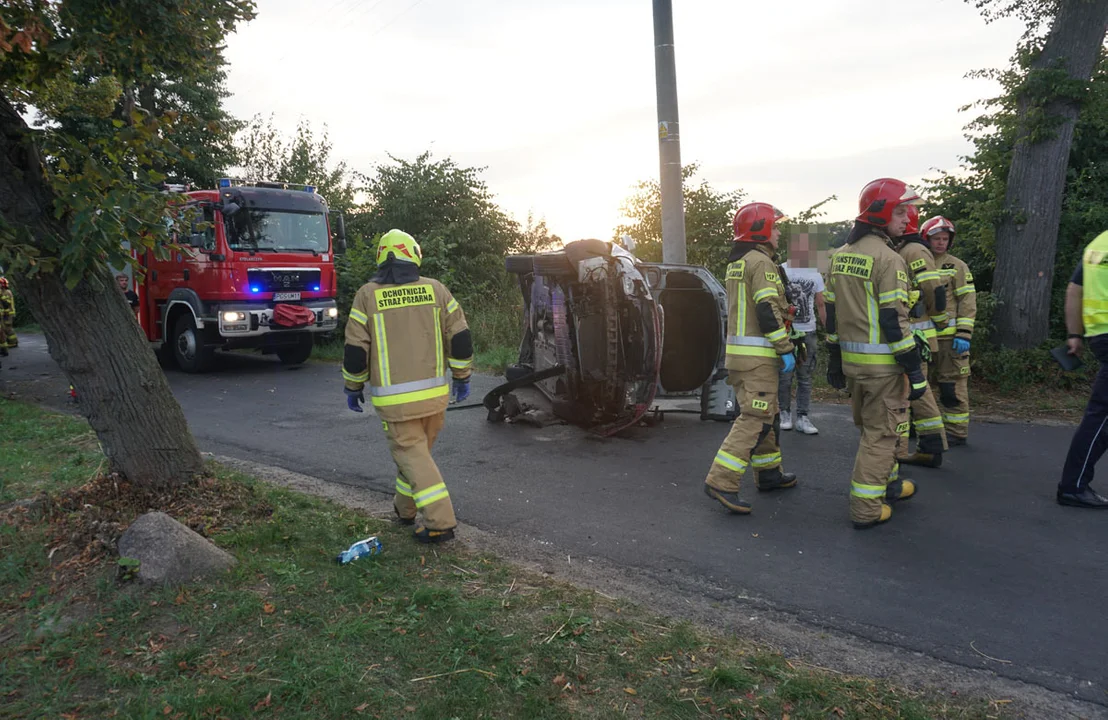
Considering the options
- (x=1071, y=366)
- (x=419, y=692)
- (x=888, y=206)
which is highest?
(x=888, y=206)

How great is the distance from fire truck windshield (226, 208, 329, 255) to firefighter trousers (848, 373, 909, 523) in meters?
10.4

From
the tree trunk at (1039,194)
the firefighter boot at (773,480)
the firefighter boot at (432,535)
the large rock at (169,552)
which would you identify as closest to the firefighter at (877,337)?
the firefighter boot at (773,480)

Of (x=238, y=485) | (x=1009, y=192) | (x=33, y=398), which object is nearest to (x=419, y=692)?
(x=238, y=485)

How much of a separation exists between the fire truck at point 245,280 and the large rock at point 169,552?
848 centimetres

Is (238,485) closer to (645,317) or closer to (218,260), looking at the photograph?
(645,317)

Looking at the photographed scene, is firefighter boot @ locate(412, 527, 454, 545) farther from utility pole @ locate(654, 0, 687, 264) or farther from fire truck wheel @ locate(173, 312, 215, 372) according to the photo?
fire truck wheel @ locate(173, 312, 215, 372)

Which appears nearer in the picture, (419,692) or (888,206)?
(419,692)

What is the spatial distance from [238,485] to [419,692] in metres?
2.63

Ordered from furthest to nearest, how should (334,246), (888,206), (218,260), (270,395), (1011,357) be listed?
1. (334,246)
2. (218,260)
3. (270,395)
4. (1011,357)
5. (888,206)

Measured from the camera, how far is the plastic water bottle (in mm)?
4027

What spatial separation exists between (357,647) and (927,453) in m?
4.61

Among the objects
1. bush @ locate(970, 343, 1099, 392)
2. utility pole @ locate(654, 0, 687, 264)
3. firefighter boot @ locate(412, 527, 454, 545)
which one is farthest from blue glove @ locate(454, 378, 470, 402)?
bush @ locate(970, 343, 1099, 392)

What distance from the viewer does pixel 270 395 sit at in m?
10.3

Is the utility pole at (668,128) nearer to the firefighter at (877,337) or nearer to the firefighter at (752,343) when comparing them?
the firefighter at (752,343)
